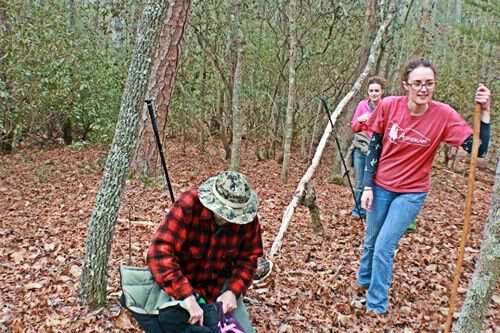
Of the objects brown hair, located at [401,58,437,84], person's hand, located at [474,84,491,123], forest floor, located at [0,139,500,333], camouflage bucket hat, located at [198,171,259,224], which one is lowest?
forest floor, located at [0,139,500,333]

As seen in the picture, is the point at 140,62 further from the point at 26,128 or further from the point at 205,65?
the point at 26,128

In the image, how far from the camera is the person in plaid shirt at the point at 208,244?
3.00 m

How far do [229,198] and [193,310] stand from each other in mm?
642

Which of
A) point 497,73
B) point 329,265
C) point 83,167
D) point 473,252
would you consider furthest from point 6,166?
point 497,73

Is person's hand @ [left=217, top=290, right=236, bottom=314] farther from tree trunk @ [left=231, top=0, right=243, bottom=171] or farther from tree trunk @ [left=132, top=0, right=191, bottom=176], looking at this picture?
tree trunk @ [left=231, top=0, right=243, bottom=171]

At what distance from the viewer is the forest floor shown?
420 centimetres

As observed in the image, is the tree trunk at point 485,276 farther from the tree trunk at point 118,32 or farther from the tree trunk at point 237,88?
the tree trunk at point 118,32

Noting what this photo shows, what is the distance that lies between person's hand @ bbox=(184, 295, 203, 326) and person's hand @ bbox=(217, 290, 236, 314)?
22 cm

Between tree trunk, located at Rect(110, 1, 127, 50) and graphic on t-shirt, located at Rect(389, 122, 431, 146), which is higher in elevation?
tree trunk, located at Rect(110, 1, 127, 50)

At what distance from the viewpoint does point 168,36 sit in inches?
298

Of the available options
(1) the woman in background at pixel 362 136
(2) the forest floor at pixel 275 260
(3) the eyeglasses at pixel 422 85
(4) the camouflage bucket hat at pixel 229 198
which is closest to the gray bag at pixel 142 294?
(4) the camouflage bucket hat at pixel 229 198

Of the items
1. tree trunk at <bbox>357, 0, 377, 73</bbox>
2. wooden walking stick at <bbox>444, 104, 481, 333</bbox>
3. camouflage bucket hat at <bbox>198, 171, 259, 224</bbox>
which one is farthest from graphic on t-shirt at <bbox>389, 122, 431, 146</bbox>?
tree trunk at <bbox>357, 0, 377, 73</bbox>

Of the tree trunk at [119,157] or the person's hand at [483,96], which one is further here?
the tree trunk at [119,157]

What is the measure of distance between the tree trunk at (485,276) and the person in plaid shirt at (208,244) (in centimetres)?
122
